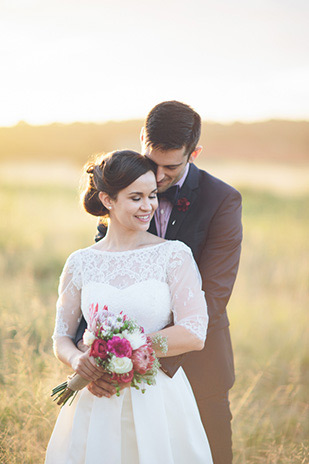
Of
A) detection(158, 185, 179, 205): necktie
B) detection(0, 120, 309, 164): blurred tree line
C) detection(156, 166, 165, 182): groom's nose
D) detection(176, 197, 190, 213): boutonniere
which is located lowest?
detection(0, 120, 309, 164): blurred tree line

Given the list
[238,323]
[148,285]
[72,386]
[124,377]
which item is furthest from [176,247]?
[238,323]

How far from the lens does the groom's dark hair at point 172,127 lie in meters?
3.30

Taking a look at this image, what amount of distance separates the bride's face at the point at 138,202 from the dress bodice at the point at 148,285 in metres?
0.17

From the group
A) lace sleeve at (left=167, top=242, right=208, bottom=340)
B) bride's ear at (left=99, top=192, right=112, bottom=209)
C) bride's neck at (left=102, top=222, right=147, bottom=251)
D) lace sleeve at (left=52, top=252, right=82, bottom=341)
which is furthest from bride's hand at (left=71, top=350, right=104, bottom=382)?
bride's ear at (left=99, top=192, right=112, bottom=209)

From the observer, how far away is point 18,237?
36.1 feet

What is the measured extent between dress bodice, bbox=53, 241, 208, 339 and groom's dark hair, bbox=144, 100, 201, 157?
0.67 metres

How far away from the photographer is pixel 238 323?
24.9ft

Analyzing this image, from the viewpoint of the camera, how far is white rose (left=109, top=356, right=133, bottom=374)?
8.38 ft

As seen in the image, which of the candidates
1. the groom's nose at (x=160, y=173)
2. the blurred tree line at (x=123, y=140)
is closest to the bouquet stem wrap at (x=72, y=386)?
the groom's nose at (x=160, y=173)

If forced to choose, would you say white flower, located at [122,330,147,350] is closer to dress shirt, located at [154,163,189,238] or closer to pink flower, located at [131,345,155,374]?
pink flower, located at [131,345,155,374]

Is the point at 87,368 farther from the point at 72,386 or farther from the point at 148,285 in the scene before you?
the point at 148,285

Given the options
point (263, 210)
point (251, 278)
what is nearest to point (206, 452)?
point (251, 278)

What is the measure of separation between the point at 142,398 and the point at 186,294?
648 mm

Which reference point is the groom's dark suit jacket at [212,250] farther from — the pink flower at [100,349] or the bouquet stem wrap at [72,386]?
the pink flower at [100,349]
